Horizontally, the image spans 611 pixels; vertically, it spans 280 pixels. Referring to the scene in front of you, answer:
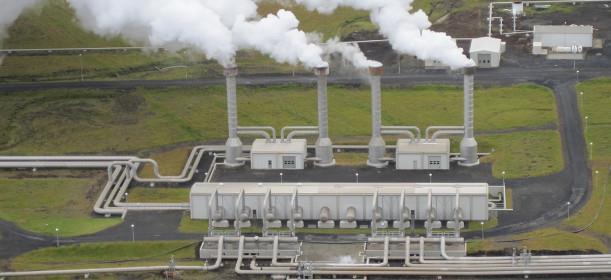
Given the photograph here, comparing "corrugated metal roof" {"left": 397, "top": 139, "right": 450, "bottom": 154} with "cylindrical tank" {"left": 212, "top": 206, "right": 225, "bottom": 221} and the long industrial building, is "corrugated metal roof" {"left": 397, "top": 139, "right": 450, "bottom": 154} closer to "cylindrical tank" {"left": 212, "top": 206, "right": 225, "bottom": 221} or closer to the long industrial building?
the long industrial building

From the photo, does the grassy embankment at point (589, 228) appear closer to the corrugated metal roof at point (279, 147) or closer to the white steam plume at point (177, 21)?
the corrugated metal roof at point (279, 147)

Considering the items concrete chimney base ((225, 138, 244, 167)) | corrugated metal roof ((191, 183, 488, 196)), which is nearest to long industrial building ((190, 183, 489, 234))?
corrugated metal roof ((191, 183, 488, 196))

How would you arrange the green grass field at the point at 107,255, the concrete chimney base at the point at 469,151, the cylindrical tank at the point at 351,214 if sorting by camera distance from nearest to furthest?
the green grass field at the point at 107,255, the cylindrical tank at the point at 351,214, the concrete chimney base at the point at 469,151

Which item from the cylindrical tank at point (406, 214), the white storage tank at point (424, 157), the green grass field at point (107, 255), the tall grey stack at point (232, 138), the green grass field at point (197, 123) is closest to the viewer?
the green grass field at point (107, 255)

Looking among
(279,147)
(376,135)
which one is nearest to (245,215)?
(279,147)

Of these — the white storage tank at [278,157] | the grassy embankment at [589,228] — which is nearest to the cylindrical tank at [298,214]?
the white storage tank at [278,157]

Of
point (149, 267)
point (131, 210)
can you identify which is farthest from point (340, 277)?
point (131, 210)
